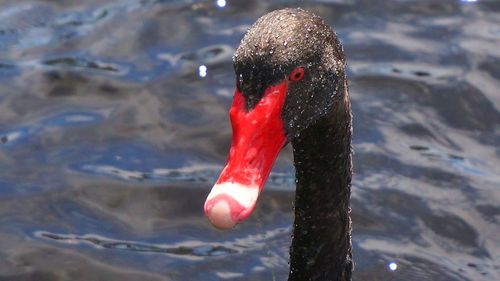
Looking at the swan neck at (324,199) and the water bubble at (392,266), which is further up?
the water bubble at (392,266)

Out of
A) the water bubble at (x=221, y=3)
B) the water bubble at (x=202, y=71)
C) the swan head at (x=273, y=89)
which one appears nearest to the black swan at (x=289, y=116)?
the swan head at (x=273, y=89)

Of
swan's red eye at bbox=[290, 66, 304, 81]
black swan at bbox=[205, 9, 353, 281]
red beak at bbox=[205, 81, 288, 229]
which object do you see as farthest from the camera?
swan's red eye at bbox=[290, 66, 304, 81]

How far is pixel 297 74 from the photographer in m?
4.32

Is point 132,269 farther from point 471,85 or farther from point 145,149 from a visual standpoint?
point 471,85

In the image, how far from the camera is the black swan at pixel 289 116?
4.04m

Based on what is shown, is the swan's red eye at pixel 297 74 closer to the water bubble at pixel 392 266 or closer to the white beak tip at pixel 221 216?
the white beak tip at pixel 221 216

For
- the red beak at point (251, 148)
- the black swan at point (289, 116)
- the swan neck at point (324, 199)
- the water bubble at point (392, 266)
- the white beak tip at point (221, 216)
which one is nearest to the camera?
the white beak tip at point (221, 216)

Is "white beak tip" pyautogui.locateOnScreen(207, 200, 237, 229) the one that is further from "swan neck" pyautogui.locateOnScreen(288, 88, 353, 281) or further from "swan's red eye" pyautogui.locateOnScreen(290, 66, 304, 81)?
"swan neck" pyautogui.locateOnScreen(288, 88, 353, 281)

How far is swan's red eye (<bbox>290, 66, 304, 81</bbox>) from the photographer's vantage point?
4.30m

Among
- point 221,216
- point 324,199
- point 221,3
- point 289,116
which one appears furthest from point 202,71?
point 221,216

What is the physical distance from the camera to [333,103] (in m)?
4.59

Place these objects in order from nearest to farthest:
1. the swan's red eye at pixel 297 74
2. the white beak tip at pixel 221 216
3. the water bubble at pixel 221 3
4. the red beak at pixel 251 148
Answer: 1. the white beak tip at pixel 221 216
2. the red beak at pixel 251 148
3. the swan's red eye at pixel 297 74
4. the water bubble at pixel 221 3

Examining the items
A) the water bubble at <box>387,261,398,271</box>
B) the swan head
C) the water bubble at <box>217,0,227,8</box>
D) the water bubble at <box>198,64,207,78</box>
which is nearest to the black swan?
the swan head

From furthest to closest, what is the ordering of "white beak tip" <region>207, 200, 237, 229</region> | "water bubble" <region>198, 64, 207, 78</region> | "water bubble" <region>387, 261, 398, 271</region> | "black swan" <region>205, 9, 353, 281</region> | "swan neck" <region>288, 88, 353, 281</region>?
"water bubble" <region>198, 64, 207, 78</region>
"water bubble" <region>387, 261, 398, 271</region>
"swan neck" <region>288, 88, 353, 281</region>
"black swan" <region>205, 9, 353, 281</region>
"white beak tip" <region>207, 200, 237, 229</region>
